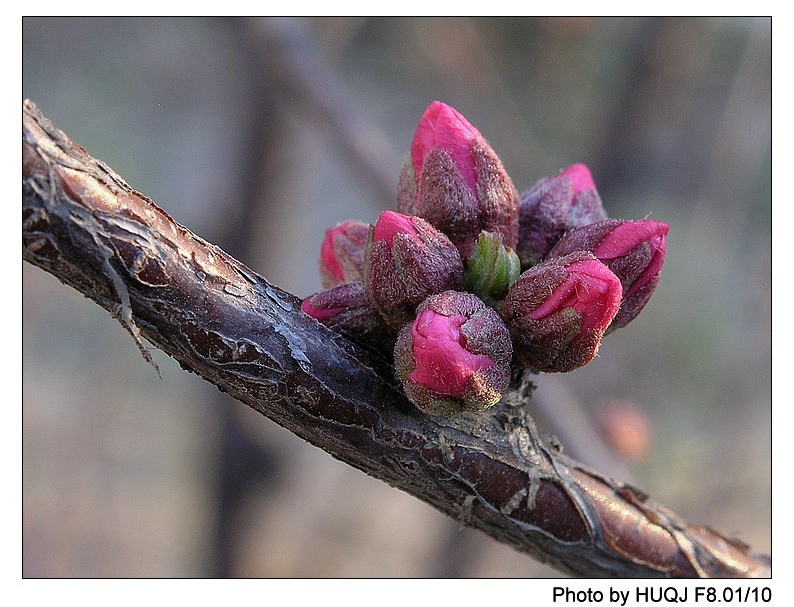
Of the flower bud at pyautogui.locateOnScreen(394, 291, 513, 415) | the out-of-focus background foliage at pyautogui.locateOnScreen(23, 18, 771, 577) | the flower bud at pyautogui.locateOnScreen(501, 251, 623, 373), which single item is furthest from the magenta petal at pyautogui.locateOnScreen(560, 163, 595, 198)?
the out-of-focus background foliage at pyautogui.locateOnScreen(23, 18, 771, 577)

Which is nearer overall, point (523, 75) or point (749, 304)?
point (749, 304)

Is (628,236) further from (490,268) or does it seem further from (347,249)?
(347,249)

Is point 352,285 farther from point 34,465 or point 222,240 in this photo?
point 34,465

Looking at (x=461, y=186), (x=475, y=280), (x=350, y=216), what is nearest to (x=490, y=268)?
(x=475, y=280)

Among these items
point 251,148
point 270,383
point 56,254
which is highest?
point 251,148

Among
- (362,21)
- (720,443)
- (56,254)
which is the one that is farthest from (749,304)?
(56,254)
